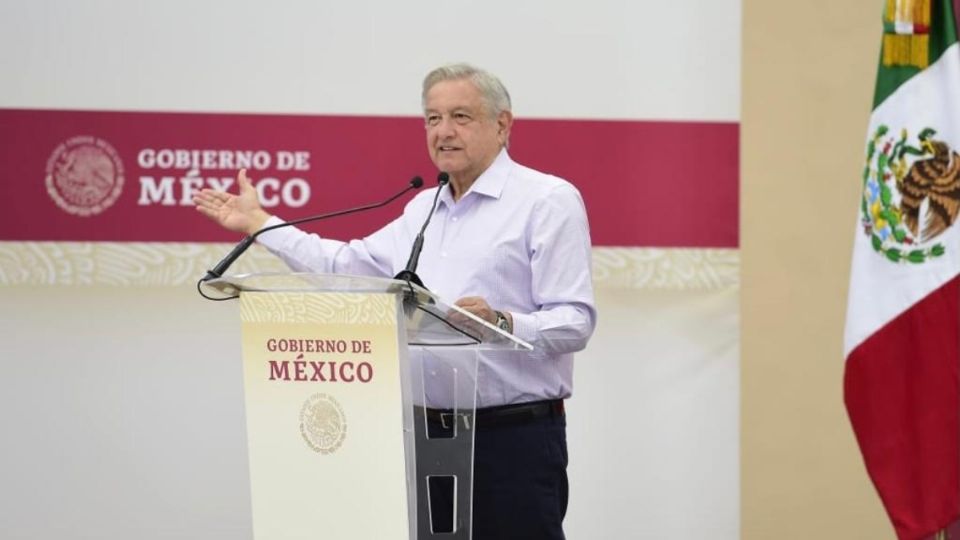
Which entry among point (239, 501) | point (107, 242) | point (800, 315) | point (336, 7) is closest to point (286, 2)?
point (336, 7)

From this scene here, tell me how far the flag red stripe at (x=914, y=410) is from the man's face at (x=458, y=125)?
3.20 ft

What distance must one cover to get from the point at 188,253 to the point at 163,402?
0.47 meters

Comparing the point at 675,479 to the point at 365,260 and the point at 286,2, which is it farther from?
the point at 286,2

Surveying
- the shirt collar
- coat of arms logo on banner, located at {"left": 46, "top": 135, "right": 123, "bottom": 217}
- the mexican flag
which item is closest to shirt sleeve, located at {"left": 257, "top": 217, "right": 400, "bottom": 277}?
the shirt collar

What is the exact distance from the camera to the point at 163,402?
4.22 m

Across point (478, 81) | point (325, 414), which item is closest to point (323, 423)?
point (325, 414)

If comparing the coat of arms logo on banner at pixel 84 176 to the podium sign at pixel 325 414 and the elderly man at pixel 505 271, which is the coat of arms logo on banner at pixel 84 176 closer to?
the elderly man at pixel 505 271

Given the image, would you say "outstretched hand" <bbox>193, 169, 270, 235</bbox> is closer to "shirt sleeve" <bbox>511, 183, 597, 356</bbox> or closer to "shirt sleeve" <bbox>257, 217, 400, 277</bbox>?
"shirt sleeve" <bbox>257, 217, 400, 277</bbox>

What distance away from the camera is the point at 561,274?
10.2 ft

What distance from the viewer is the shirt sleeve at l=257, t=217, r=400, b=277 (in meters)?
3.35

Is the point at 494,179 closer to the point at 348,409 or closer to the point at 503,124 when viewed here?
the point at 503,124

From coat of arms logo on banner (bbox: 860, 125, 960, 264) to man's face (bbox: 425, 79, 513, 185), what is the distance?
A: 2.87 feet

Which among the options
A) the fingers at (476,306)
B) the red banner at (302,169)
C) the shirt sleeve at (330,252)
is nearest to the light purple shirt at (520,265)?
the shirt sleeve at (330,252)

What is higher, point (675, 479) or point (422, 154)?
point (422, 154)
